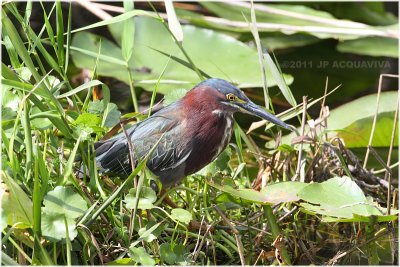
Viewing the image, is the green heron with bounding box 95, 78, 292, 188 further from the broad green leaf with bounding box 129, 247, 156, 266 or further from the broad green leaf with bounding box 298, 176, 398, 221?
the broad green leaf with bounding box 129, 247, 156, 266

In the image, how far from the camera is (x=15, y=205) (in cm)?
232

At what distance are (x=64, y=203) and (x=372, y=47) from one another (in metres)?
3.02

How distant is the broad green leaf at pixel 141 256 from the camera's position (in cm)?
240

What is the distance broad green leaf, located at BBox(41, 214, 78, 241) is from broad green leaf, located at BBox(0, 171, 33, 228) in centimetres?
4

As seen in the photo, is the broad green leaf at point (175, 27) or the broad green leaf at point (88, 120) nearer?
the broad green leaf at point (88, 120)

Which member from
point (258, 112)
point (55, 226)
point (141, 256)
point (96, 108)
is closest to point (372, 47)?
point (258, 112)

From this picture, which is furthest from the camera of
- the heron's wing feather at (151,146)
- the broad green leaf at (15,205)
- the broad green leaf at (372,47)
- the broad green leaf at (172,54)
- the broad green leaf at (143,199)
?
the broad green leaf at (372,47)

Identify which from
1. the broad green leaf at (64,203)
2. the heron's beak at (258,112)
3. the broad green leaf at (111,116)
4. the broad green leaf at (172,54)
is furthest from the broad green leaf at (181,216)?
the broad green leaf at (172,54)

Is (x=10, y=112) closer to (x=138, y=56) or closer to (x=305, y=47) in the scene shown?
(x=138, y=56)

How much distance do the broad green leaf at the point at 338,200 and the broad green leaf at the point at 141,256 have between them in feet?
1.79

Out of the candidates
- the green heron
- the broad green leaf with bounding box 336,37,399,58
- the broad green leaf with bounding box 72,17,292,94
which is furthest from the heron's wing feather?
the broad green leaf with bounding box 336,37,399,58

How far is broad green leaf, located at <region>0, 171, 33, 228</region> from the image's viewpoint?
231 cm

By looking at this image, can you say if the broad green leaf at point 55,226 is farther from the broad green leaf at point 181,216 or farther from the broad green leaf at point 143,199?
the broad green leaf at point 181,216

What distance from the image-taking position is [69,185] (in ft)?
8.48
